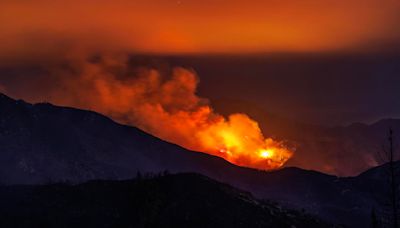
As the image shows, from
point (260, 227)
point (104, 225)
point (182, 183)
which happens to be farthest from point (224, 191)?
point (104, 225)

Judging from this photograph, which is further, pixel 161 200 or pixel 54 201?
pixel 54 201

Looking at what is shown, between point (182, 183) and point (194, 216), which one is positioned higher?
point (182, 183)

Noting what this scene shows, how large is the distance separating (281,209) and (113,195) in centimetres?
5169

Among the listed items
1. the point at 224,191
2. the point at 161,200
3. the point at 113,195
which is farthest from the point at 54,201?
the point at 224,191

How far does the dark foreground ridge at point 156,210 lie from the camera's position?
6924 inches

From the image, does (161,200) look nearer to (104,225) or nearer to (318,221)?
(104,225)

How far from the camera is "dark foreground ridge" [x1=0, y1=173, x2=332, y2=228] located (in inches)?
6924

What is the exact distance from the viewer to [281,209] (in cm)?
19712

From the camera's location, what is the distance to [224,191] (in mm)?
198875

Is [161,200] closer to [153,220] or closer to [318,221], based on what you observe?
[153,220]

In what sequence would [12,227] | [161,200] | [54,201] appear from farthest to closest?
[54,201]
[161,200]
[12,227]

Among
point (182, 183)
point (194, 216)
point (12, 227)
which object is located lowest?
point (12, 227)

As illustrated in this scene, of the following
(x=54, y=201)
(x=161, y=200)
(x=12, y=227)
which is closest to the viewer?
(x=12, y=227)

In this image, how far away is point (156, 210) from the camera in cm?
17900
